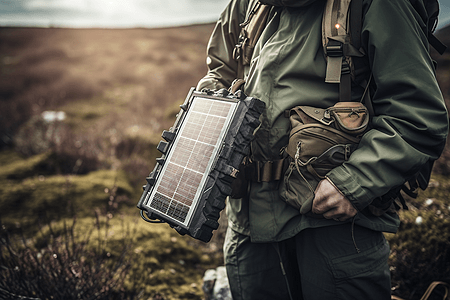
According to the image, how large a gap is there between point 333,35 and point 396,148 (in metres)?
0.63

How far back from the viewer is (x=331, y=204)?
122 cm

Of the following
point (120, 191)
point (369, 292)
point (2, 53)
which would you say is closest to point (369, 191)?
point (369, 292)

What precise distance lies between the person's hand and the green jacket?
41 mm

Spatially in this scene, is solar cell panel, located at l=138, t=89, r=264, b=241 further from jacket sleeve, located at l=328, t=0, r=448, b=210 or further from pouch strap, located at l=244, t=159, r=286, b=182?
jacket sleeve, located at l=328, t=0, r=448, b=210

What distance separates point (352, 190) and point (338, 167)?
125 millimetres

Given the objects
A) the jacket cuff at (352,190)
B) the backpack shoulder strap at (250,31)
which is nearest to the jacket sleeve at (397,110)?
the jacket cuff at (352,190)

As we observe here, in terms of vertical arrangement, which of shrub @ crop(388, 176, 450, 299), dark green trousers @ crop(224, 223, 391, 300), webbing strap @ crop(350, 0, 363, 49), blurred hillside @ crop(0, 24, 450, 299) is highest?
webbing strap @ crop(350, 0, 363, 49)

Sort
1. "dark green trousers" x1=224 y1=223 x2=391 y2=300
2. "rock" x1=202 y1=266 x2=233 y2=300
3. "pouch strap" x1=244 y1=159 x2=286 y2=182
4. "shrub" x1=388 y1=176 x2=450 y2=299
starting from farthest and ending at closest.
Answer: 1. "rock" x1=202 y1=266 x2=233 y2=300
2. "shrub" x1=388 y1=176 x2=450 y2=299
3. "pouch strap" x1=244 y1=159 x2=286 y2=182
4. "dark green trousers" x1=224 y1=223 x2=391 y2=300

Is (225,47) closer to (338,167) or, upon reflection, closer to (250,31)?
(250,31)

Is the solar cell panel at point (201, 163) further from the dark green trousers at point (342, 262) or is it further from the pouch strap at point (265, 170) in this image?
the dark green trousers at point (342, 262)

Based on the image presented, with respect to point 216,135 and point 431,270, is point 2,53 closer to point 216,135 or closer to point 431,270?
point 216,135

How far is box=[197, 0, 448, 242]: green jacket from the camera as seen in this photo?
1140 millimetres

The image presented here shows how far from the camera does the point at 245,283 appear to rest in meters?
1.70

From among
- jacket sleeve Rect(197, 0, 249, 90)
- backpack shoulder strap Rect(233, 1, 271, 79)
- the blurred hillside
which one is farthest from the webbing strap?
the blurred hillside
